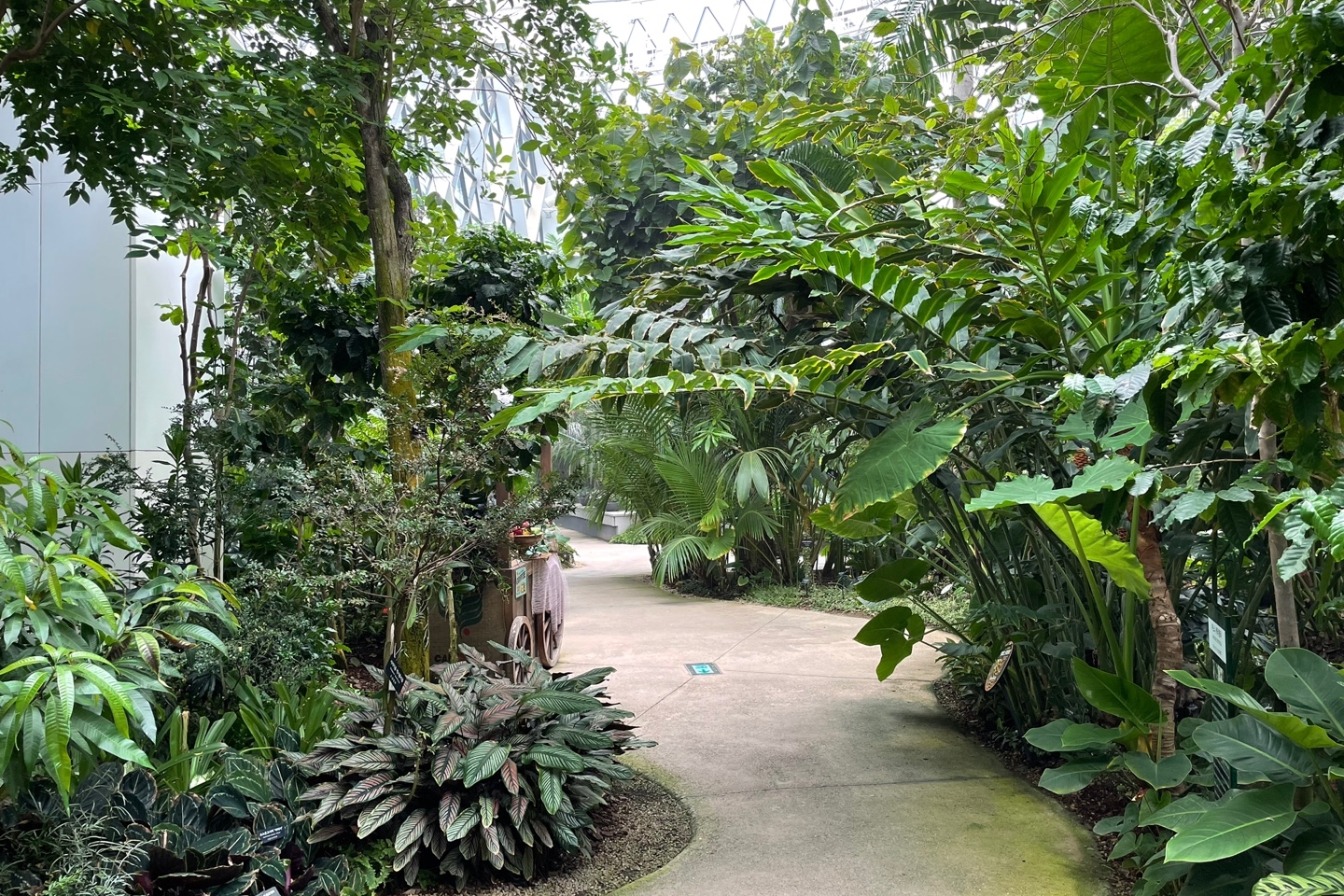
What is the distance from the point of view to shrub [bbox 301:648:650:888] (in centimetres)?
302

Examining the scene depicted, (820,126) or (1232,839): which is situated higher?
(820,126)

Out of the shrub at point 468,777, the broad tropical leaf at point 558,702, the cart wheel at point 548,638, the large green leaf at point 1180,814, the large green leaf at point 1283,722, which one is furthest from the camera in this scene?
the cart wheel at point 548,638

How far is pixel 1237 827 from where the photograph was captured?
2.18 metres

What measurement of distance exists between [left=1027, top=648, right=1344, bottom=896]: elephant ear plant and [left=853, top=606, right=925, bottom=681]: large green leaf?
A: 4.43 feet

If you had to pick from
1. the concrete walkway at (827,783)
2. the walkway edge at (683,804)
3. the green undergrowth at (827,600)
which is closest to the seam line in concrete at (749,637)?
the concrete walkway at (827,783)

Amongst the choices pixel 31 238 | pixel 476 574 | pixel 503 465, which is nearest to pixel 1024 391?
pixel 503 465

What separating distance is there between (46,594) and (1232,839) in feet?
11.2

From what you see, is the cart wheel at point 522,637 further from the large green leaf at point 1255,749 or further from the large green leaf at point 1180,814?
the large green leaf at point 1255,749

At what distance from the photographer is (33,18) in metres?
3.62

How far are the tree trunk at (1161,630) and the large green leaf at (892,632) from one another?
1.31 meters

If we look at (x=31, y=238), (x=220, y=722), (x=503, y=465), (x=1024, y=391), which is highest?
(x=31, y=238)

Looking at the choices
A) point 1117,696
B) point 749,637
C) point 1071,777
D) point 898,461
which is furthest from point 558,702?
point 749,637

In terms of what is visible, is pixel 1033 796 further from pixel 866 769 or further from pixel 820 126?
pixel 820 126

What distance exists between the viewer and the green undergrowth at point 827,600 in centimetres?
831
